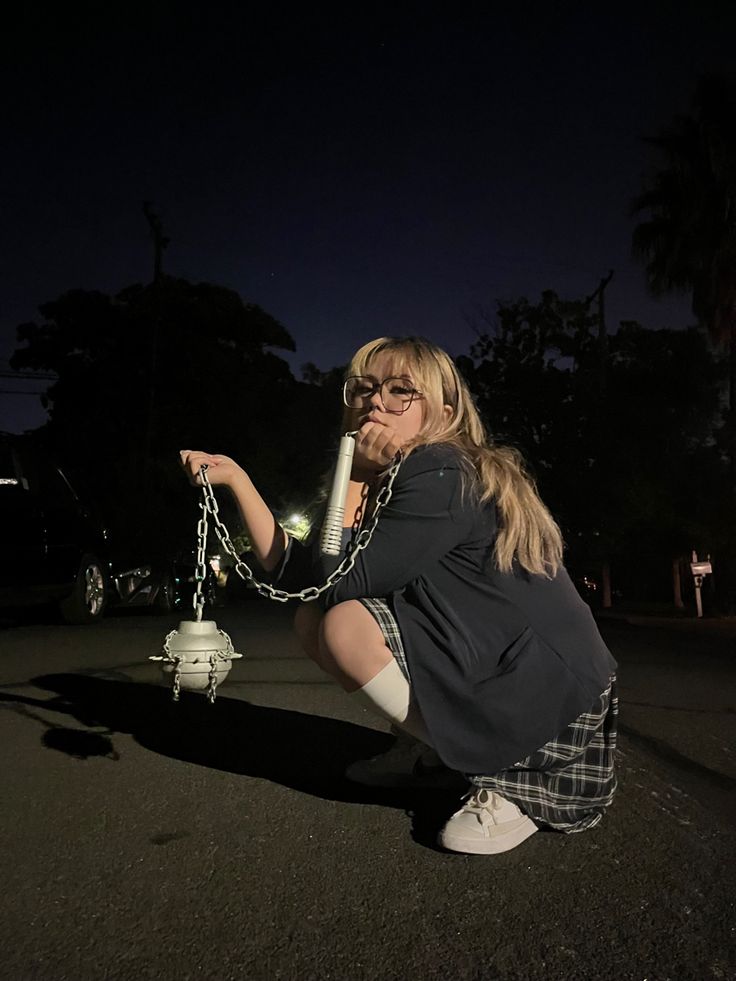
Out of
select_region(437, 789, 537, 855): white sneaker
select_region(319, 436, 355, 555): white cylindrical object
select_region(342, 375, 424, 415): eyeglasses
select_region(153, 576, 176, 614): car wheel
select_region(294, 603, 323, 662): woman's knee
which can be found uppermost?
select_region(342, 375, 424, 415): eyeglasses

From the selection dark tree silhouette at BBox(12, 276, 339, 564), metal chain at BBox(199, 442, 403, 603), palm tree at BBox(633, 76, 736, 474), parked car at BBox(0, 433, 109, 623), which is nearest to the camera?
metal chain at BBox(199, 442, 403, 603)

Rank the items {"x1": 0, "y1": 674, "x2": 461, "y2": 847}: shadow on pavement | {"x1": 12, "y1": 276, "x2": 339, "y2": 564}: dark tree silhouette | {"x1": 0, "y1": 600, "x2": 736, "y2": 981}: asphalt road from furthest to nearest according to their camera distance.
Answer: {"x1": 12, "y1": 276, "x2": 339, "y2": 564}: dark tree silhouette
{"x1": 0, "y1": 674, "x2": 461, "y2": 847}: shadow on pavement
{"x1": 0, "y1": 600, "x2": 736, "y2": 981}: asphalt road

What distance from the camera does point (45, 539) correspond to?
8.59 m

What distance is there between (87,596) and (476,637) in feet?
25.6

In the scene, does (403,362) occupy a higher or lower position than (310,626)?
higher

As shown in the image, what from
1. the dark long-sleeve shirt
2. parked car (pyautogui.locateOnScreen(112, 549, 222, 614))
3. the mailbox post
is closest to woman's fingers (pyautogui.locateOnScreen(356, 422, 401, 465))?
the dark long-sleeve shirt

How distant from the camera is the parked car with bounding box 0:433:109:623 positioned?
8.26 meters

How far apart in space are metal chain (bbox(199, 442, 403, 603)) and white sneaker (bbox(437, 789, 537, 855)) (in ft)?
2.58

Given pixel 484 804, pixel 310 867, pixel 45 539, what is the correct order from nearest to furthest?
pixel 310 867, pixel 484 804, pixel 45 539

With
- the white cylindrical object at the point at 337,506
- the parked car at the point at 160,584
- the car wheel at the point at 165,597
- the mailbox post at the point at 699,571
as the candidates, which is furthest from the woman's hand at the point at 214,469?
the mailbox post at the point at 699,571

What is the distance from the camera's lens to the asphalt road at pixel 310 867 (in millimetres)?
1972

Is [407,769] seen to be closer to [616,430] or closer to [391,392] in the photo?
[391,392]

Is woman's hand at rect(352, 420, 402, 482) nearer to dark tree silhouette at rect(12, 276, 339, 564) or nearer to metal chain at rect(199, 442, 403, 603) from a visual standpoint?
metal chain at rect(199, 442, 403, 603)

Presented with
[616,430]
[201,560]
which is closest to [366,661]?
[201,560]
